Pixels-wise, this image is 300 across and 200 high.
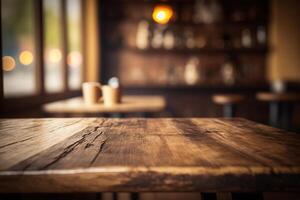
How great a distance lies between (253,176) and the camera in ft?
1.99

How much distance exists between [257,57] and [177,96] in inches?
58.7

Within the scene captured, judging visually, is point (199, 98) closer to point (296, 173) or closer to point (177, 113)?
point (177, 113)

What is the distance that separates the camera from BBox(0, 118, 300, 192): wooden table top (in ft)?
2.00

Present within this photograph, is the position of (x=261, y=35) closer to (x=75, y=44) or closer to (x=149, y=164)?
(x=75, y=44)

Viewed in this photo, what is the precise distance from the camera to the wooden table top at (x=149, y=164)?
2.00ft

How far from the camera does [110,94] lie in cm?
232

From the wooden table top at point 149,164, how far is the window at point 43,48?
5.78 ft

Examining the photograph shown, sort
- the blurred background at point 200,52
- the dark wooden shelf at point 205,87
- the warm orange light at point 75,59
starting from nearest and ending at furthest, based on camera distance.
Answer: the warm orange light at point 75,59, the dark wooden shelf at point 205,87, the blurred background at point 200,52

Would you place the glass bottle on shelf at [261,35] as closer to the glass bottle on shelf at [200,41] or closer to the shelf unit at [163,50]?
the shelf unit at [163,50]

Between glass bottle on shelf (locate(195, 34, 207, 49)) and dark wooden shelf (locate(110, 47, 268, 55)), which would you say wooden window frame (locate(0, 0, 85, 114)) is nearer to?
dark wooden shelf (locate(110, 47, 268, 55))

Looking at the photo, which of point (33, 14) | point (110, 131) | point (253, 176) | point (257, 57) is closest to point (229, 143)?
point (253, 176)

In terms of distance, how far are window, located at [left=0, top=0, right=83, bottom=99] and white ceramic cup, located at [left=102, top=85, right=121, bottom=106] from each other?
0.73 meters

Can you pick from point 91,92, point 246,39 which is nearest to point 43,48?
point 91,92

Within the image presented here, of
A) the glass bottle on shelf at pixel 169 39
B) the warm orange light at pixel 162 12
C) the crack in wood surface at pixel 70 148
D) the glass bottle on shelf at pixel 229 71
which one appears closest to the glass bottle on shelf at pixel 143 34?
the glass bottle on shelf at pixel 169 39
